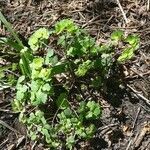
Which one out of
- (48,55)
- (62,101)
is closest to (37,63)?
(48,55)

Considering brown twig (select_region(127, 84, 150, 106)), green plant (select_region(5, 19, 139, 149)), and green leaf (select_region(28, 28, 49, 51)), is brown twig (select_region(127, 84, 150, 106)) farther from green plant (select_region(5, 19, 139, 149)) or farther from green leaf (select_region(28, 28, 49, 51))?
green leaf (select_region(28, 28, 49, 51))

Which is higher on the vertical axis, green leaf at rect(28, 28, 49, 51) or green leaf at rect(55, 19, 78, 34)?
green leaf at rect(55, 19, 78, 34)

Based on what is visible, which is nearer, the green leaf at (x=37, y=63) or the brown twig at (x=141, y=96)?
the green leaf at (x=37, y=63)

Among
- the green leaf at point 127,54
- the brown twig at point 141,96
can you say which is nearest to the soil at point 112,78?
the brown twig at point 141,96

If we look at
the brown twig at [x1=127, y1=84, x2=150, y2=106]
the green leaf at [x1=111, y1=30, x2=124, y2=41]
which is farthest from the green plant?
the brown twig at [x1=127, y1=84, x2=150, y2=106]

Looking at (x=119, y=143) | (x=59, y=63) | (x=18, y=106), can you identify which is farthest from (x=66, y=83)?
(x=119, y=143)

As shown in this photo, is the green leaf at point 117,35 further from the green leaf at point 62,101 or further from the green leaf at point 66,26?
the green leaf at point 62,101
